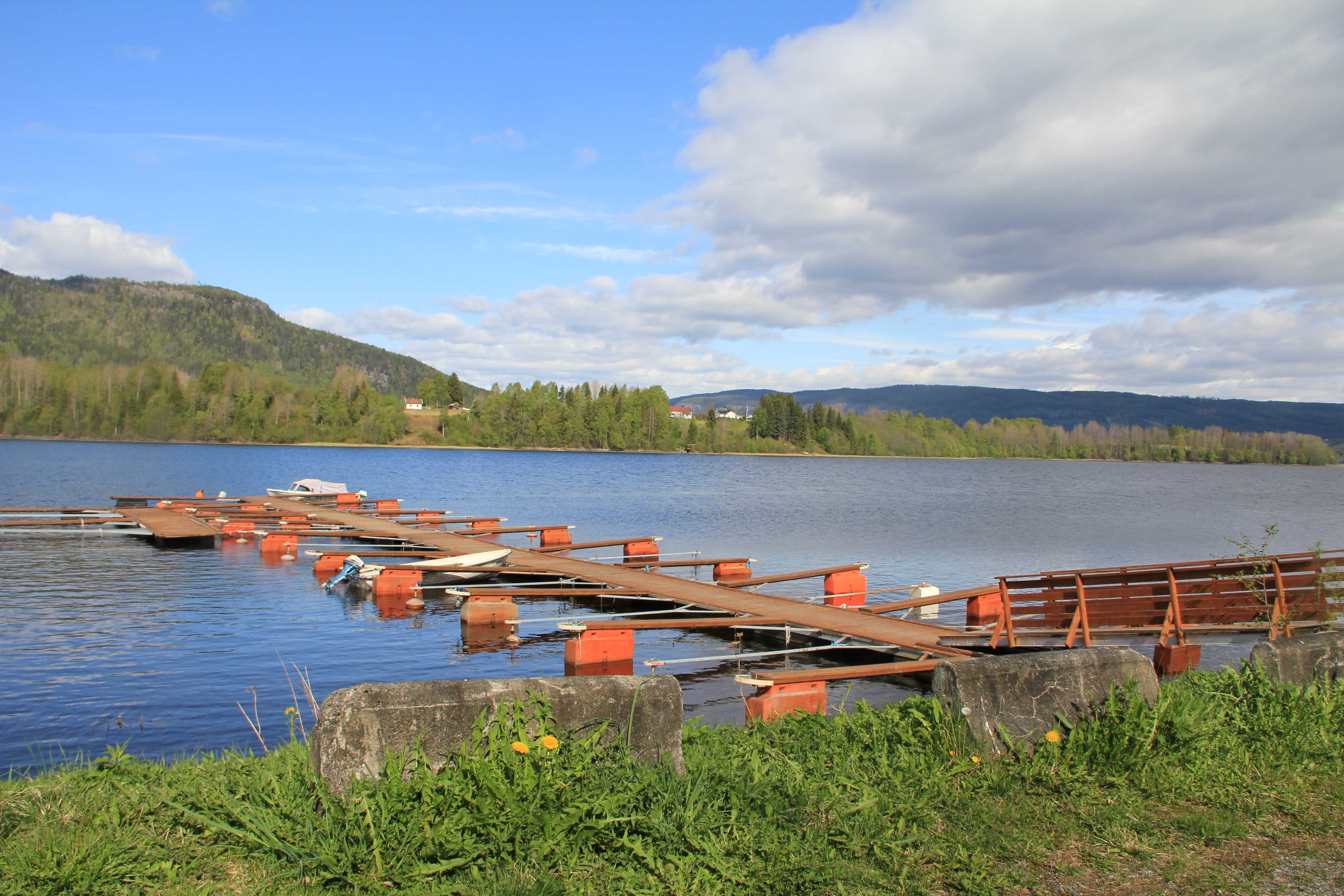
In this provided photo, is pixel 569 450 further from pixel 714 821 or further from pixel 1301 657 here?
pixel 714 821

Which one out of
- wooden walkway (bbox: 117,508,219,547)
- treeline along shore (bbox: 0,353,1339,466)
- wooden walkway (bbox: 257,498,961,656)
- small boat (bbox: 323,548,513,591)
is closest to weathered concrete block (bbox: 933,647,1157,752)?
wooden walkway (bbox: 257,498,961,656)

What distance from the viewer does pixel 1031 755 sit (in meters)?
5.23

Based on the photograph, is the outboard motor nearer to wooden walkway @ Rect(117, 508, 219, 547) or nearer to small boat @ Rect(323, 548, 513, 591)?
small boat @ Rect(323, 548, 513, 591)

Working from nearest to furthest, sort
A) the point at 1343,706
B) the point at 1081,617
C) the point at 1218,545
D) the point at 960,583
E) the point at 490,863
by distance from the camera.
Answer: the point at 490,863 → the point at 1343,706 → the point at 1081,617 → the point at 960,583 → the point at 1218,545

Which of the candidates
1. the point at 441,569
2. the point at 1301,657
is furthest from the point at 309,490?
the point at 1301,657

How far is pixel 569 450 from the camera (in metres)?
160

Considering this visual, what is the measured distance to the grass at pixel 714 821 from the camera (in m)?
3.80

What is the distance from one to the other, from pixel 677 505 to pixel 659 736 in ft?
143

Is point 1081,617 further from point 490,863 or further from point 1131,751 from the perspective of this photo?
point 490,863

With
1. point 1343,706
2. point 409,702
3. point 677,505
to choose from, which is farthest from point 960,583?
point 677,505

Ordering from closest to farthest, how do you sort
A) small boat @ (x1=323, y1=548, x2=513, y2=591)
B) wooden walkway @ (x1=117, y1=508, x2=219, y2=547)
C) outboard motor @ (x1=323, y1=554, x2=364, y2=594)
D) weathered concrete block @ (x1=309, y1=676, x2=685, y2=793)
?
weathered concrete block @ (x1=309, y1=676, x2=685, y2=793) → small boat @ (x1=323, y1=548, x2=513, y2=591) → outboard motor @ (x1=323, y1=554, x2=364, y2=594) → wooden walkway @ (x1=117, y1=508, x2=219, y2=547)

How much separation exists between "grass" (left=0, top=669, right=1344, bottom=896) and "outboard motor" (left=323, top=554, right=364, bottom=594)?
1511 cm

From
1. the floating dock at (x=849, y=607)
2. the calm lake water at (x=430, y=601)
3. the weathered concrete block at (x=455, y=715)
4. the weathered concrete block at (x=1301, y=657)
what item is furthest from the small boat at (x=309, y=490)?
the weathered concrete block at (x=1301, y=657)

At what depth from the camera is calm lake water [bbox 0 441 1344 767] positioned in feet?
35.1
